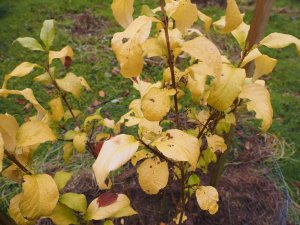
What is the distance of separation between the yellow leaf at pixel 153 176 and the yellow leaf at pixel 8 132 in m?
0.37

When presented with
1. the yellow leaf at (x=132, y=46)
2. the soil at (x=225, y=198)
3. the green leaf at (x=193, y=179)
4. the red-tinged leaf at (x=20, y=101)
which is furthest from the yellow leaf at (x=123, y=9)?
the red-tinged leaf at (x=20, y=101)

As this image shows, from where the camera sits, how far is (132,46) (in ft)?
2.48

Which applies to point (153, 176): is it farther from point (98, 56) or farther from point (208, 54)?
point (98, 56)

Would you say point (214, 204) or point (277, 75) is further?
point (277, 75)

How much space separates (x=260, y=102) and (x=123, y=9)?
44 centimetres

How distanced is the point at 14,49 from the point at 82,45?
2.10 feet

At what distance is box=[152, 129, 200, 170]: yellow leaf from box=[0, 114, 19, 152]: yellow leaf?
0.40 m

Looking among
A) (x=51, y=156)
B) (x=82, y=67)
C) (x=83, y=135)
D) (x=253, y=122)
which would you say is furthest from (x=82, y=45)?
(x=83, y=135)

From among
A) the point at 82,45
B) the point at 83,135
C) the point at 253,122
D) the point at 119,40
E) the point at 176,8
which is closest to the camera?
the point at 119,40

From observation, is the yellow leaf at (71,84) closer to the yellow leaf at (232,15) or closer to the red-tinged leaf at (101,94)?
Result: the yellow leaf at (232,15)

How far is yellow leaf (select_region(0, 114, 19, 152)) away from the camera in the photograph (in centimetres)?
93

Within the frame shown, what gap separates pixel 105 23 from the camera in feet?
12.0

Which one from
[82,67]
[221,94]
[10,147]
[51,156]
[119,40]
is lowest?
[51,156]

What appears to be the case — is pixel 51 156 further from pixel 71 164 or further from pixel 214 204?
pixel 214 204
